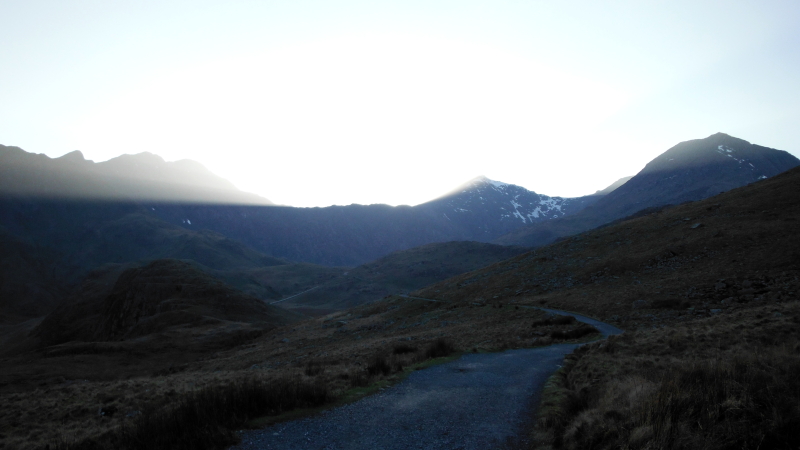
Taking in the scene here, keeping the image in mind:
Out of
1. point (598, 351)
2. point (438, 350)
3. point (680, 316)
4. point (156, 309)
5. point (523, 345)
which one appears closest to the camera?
point (598, 351)

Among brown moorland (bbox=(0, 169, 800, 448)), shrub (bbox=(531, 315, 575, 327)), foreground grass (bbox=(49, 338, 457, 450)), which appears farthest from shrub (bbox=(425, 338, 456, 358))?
shrub (bbox=(531, 315, 575, 327))

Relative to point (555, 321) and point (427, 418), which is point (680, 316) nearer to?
point (555, 321)

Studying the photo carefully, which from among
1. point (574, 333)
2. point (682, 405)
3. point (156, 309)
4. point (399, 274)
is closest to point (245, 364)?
point (574, 333)

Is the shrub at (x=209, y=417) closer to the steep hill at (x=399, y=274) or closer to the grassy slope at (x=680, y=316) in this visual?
the grassy slope at (x=680, y=316)

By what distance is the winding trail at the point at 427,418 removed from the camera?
942 centimetres

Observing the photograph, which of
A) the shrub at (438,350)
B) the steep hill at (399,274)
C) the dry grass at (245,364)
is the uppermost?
the shrub at (438,350)

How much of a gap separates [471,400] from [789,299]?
931 inches

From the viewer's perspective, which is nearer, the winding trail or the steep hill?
the winding trail

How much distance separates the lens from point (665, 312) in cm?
2817

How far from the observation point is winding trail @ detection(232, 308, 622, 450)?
30.9 ft

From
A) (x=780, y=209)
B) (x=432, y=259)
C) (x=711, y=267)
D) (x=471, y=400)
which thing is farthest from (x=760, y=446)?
(x=432, y=259)

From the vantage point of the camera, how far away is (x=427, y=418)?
430 inches

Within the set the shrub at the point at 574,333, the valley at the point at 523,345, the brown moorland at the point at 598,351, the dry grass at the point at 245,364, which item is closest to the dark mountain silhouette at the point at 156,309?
the valley at the point at 523,345

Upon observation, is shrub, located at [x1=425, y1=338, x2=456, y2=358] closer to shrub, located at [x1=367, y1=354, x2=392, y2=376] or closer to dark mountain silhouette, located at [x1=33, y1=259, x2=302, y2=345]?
shrub, located at [x1=367, y1=354, x2=392, y2=376]
